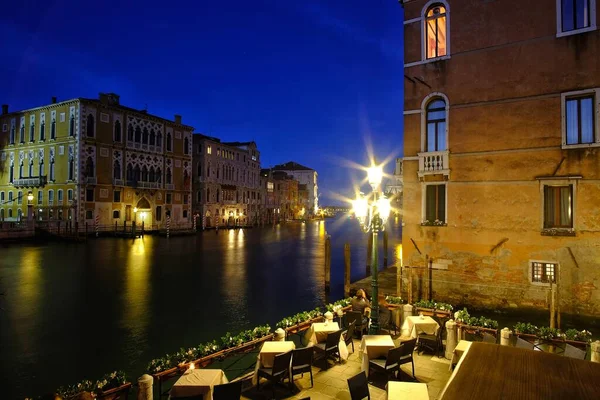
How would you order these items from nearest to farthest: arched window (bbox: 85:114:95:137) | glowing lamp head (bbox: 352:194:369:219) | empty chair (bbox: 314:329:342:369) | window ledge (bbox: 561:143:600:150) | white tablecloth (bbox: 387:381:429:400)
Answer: white tablecloth (bbox: 387:381:429:400) → empty chair (bbox: 314:329:342:369) → glowing lamp head (bbox: 352:194:369:219) → window ledge (bbox: 561:143:600:150) → arched window (bbox: 85:114:95:137)

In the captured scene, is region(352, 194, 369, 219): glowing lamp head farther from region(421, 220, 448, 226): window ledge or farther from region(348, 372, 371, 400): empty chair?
region(348, 372, 371, 400): empty chair

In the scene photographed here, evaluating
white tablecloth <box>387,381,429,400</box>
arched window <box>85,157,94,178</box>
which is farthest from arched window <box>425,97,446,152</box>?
arched window <box>85,157,94,178</box>

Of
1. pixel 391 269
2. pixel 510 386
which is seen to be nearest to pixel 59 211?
pixel 391 269

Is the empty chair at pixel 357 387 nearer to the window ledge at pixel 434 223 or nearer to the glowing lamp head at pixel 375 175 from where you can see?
the glowing lamp head at pixel 375 175

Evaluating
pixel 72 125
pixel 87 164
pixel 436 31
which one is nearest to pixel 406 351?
pixel 436 31

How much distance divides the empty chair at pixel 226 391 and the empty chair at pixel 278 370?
3.14 feet

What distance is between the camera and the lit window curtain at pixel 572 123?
1150 cm

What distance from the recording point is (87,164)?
39.1 m

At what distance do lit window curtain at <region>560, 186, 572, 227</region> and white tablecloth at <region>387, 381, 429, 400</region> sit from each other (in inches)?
378

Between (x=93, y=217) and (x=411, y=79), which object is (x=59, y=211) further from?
(x=411, y=79)

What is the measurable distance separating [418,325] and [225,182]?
54147 millimetres

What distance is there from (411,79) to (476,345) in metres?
11.6

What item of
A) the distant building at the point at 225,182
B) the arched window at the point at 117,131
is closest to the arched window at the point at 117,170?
the arched window at the point at 117,131

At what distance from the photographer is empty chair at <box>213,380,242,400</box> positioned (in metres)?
4.87
